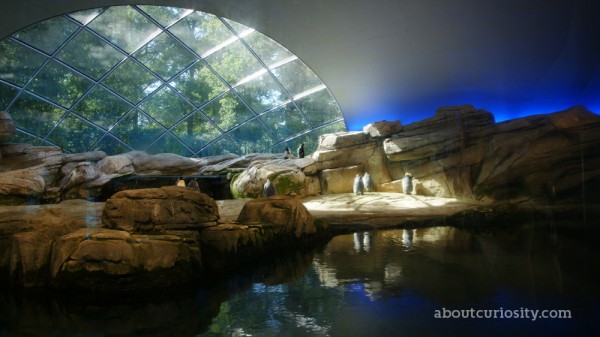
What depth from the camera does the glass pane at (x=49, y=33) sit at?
11.7 meters

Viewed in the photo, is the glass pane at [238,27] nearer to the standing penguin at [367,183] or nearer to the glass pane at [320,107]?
the glass pane at [320,107]

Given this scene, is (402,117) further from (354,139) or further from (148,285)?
(148,285)

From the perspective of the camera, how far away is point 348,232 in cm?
778

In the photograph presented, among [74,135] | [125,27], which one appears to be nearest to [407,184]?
[125,27]

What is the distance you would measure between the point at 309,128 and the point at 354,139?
431cm

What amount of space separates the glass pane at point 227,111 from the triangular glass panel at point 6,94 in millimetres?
6988

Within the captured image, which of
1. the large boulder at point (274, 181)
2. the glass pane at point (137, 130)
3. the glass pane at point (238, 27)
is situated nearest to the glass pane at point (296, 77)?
the glass pane at point (238, 27)

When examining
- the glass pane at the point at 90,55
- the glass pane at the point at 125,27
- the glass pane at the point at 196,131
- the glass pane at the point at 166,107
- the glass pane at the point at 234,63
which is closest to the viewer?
the glass pane at the point at 125,27

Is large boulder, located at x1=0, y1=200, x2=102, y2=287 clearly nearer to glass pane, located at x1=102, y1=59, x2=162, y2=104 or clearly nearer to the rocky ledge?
the rocky ledge

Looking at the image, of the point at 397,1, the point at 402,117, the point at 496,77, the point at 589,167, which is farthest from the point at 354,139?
the point at 589,167

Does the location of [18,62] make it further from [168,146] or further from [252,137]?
[252,137]

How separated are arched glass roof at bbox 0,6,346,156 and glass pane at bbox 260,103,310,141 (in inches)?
1.9

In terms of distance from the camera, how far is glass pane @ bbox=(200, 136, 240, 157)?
58.8 feet

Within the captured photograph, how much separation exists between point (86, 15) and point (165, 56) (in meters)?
3.00
